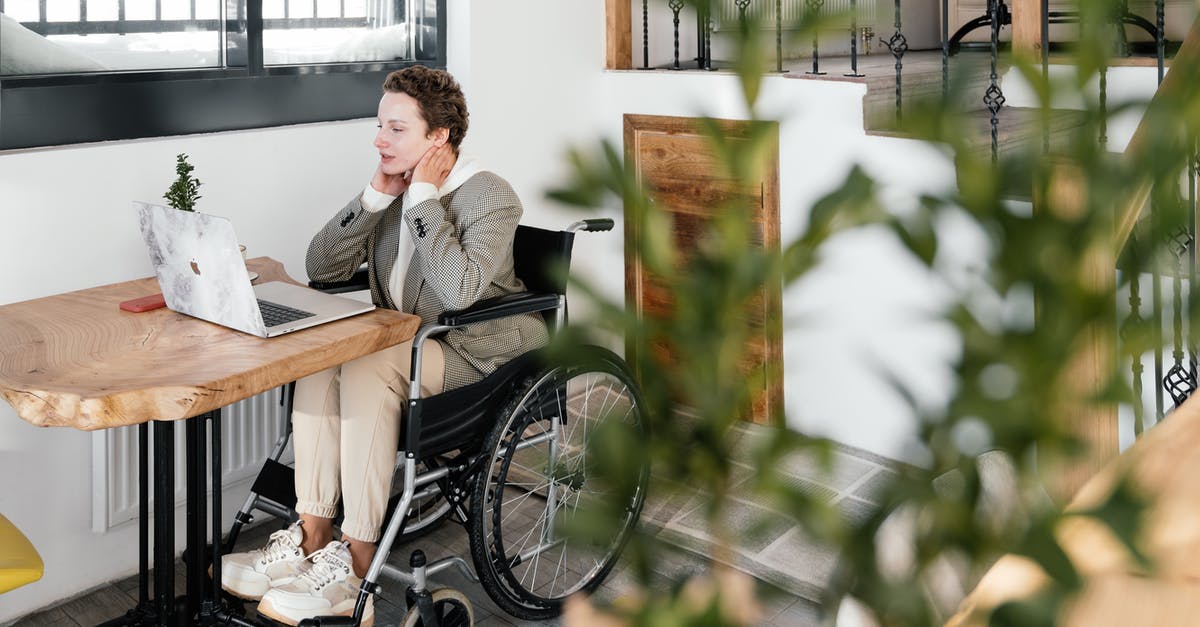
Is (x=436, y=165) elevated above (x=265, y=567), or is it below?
above

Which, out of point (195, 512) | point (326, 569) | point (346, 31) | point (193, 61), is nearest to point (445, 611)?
point (326, 569)

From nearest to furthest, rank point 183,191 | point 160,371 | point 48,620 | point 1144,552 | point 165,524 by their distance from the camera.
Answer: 1. point 1144,552
2. point 160,371
3. point 165,524
4. point 183,191
5. point 48,620

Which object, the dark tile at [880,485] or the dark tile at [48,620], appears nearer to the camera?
the dark tile at [880,485]

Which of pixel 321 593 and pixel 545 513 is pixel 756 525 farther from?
pixel 545 513

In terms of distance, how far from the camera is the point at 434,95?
2.62m

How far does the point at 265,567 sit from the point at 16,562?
51cm

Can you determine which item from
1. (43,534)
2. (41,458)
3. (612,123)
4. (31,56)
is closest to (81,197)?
(31,56)

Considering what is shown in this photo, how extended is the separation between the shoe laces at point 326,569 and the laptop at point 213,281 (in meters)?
0.50

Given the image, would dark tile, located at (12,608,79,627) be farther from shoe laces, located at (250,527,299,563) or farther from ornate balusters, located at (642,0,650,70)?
ornate balusters, located at (642,0,650,70)

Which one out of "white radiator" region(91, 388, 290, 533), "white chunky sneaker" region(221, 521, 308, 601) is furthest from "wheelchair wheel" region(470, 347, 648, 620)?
"white radiator" region(91, 388, 290, 533)

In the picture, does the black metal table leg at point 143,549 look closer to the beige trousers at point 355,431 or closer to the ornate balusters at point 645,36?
the beige trousers at point 355,431

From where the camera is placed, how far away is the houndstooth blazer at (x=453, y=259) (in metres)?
2.41

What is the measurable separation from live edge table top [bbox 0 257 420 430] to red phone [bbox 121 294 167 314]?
0.06ft

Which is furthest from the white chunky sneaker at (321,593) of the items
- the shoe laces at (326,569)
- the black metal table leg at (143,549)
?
the black metal table leg at (143,549)
